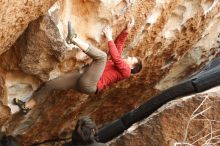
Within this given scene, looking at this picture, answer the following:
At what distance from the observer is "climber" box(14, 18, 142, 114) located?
15.3ft

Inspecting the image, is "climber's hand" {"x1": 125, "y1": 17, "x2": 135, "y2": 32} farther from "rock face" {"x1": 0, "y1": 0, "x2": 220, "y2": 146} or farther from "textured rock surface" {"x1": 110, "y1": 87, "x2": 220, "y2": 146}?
"textured rock surface" {"x1": 110, "y1": 87, "x2": 220, "y2": 146}

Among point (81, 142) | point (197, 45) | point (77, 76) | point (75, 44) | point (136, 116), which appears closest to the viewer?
point (81, 142)

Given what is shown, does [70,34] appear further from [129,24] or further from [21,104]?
[21,104]

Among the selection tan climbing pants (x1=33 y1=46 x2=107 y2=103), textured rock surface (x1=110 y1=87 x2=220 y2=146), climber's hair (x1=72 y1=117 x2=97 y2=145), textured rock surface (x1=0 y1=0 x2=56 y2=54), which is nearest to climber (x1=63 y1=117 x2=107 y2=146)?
climber's hair (x1=72 y1=117 x2=97 y2=145)

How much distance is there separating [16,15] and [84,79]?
1.00 m

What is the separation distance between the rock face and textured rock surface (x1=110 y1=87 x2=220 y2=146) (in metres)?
0.02

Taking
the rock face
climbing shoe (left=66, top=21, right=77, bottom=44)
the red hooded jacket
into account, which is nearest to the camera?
climbing shoe (left=66, top=21, right=77, bottom=44)

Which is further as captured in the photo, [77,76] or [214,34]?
[214,34]

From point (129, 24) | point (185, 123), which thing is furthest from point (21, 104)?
point (185, 123)

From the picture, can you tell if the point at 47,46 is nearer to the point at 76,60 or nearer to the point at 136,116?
the point at 76,60

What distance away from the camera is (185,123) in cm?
520

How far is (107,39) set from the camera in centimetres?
496

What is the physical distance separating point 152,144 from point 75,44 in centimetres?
131

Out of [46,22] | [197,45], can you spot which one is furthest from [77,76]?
[197,45]
